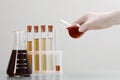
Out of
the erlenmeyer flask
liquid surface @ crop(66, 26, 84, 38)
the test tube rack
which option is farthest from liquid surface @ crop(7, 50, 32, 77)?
liquid surface @ crop(66, 26, 84, 38)

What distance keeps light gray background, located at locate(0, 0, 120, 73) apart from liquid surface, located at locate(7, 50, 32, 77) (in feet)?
3.45

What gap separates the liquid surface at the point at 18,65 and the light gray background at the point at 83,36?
105 cm

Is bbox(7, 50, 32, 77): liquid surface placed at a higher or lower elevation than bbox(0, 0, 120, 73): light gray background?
lower

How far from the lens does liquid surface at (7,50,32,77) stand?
119cm

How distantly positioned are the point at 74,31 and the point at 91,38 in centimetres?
128

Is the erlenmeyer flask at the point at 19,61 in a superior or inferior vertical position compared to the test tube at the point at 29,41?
inferior

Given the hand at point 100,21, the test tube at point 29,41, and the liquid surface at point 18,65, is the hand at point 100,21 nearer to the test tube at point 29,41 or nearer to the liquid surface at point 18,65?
the liquid surface at point 18,65

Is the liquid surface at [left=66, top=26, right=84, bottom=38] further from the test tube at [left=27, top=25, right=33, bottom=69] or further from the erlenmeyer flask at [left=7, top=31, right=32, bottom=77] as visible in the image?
the test tube at [left=27, top=25, right=33, bottom=69]

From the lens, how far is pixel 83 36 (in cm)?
229

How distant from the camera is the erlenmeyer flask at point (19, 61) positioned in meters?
1.19

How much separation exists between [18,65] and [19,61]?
1.0 inches

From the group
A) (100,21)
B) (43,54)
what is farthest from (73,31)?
(43,54)

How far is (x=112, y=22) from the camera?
1.02 m

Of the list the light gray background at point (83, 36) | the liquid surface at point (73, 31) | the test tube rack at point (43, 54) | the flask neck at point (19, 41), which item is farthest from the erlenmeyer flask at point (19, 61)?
the light gray background at point (83, 36)
